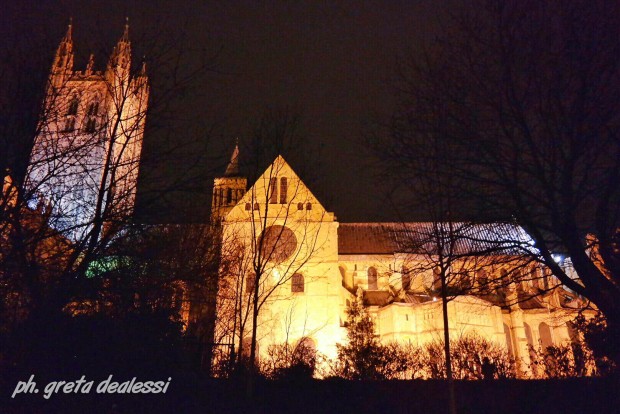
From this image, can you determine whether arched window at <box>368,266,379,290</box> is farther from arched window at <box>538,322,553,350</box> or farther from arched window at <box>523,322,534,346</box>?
arched window at <box>538,322,553,350</box>

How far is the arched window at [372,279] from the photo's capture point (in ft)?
142

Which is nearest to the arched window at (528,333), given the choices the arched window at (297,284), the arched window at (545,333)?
the arched window at (545,333)

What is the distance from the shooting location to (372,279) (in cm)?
4372

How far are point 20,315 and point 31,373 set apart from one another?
1.41 metres

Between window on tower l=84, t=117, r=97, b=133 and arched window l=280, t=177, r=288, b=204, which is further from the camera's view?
arched window l=280, t=177, r=288, b=204

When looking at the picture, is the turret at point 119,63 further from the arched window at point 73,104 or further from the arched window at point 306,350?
the arched window at point 306,350

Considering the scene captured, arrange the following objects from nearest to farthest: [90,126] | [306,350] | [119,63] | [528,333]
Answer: [119,63] → [90,126] → [306,350] → [528,333]

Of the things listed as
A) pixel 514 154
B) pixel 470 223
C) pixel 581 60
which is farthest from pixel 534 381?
pixel 581 60

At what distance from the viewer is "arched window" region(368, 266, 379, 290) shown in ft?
142

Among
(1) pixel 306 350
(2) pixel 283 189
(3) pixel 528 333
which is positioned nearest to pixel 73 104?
(1) pixel 306 350

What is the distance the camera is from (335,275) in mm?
37406

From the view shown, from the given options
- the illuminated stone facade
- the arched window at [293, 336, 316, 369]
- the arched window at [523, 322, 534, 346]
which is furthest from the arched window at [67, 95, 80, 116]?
the arched window at [523, 322, 534, 346]

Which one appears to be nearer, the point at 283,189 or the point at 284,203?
the point at 284,203

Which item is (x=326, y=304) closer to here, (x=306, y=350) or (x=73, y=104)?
(x=306, y=350)
